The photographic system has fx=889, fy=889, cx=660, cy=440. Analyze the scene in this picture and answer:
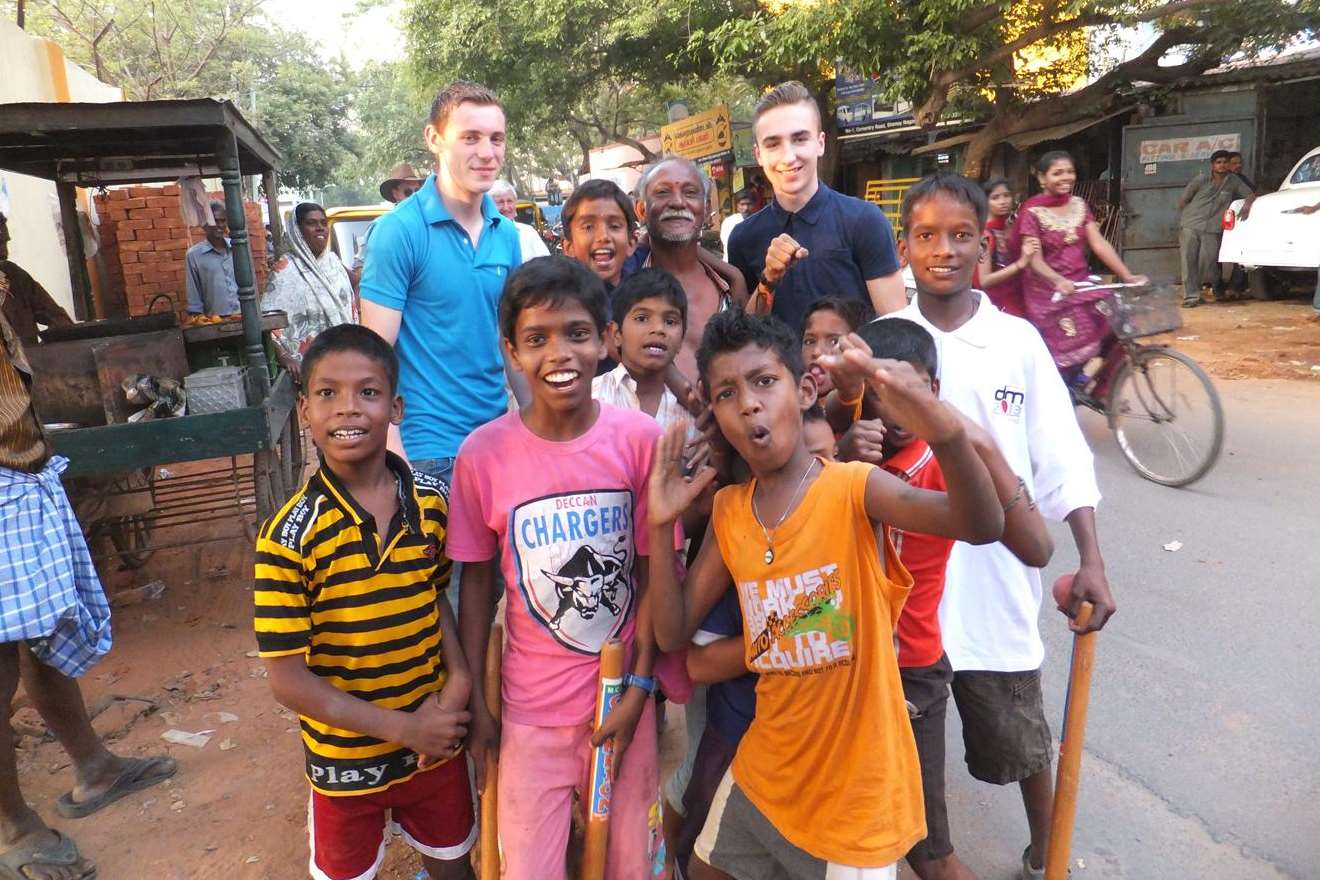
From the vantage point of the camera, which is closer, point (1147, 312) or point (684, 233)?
point (684, 233)

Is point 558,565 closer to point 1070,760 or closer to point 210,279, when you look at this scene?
point 1070,760

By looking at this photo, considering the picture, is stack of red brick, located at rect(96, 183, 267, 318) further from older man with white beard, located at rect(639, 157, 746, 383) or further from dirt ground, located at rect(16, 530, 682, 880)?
older man with white beard, located at rect(639, 157, 746, 383)

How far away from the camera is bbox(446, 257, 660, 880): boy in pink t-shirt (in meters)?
1.91

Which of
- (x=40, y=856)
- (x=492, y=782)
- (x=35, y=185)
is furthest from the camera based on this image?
(x=35, y=185)

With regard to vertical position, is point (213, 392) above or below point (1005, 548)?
above

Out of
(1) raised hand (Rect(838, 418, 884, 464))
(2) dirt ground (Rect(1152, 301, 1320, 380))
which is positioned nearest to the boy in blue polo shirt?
(1) raised hand (Rect(838, 418, 884, 464))

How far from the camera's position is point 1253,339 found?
28.7 feet

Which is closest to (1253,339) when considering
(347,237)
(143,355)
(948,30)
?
(948,30)

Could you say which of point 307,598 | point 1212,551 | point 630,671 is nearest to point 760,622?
point 630,671

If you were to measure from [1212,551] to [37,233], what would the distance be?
34.8ft

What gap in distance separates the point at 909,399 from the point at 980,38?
35.3ft

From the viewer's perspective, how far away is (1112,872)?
227 cm

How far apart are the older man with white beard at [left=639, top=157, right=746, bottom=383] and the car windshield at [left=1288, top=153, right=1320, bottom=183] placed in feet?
34.4

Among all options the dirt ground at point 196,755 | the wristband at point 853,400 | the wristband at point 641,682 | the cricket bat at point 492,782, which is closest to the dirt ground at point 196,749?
the dirt ground at point 196,755
